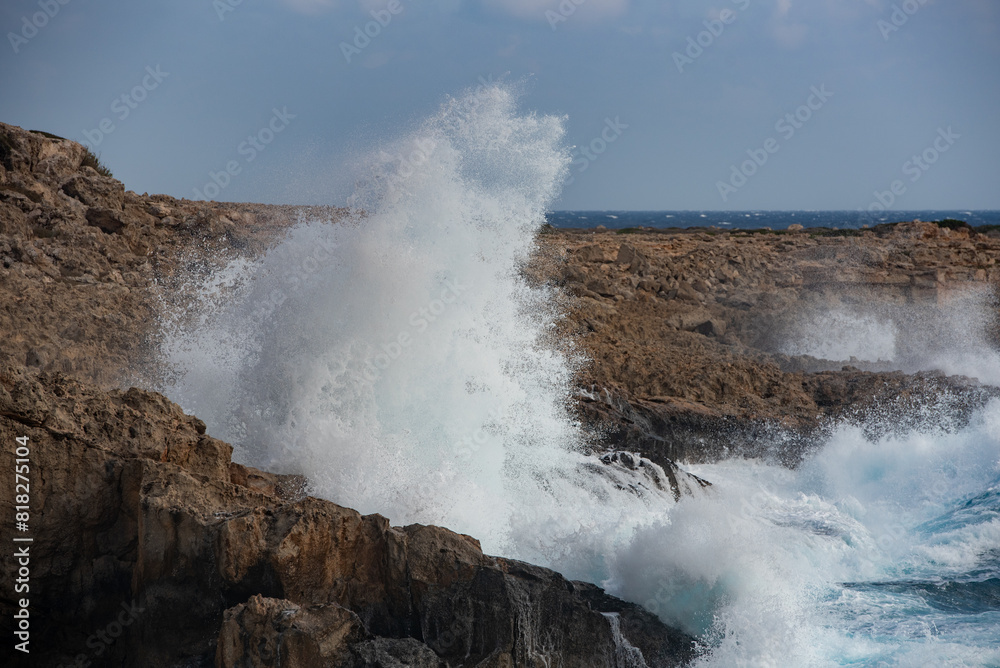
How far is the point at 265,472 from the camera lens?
22.4ft

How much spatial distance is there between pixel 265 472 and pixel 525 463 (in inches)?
113

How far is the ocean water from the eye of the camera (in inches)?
228

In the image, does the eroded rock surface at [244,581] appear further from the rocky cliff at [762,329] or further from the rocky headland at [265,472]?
the rocky cliff at [762,329]

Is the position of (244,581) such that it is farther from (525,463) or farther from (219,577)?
(525,463)

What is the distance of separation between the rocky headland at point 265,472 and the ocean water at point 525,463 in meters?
0.53

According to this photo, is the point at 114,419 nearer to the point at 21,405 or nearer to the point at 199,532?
the point at 21,405

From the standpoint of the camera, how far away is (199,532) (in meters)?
4.60

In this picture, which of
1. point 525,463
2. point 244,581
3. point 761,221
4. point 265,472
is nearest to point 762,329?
point 525,463

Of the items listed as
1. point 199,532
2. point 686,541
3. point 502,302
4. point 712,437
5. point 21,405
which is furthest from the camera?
point 502,302

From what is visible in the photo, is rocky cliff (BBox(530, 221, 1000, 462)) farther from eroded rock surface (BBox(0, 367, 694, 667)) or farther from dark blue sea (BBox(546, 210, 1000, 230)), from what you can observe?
dark blue sea (BBox(546, 210, 1000, 230))

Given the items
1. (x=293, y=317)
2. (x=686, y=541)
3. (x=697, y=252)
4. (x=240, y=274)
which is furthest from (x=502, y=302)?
(x=697, y=252)

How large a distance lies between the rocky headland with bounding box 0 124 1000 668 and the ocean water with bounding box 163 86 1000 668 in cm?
53

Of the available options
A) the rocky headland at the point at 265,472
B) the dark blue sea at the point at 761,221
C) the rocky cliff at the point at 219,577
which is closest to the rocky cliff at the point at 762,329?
the rocky headland at the point at 265,472

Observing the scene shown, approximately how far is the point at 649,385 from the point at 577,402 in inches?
58.4
